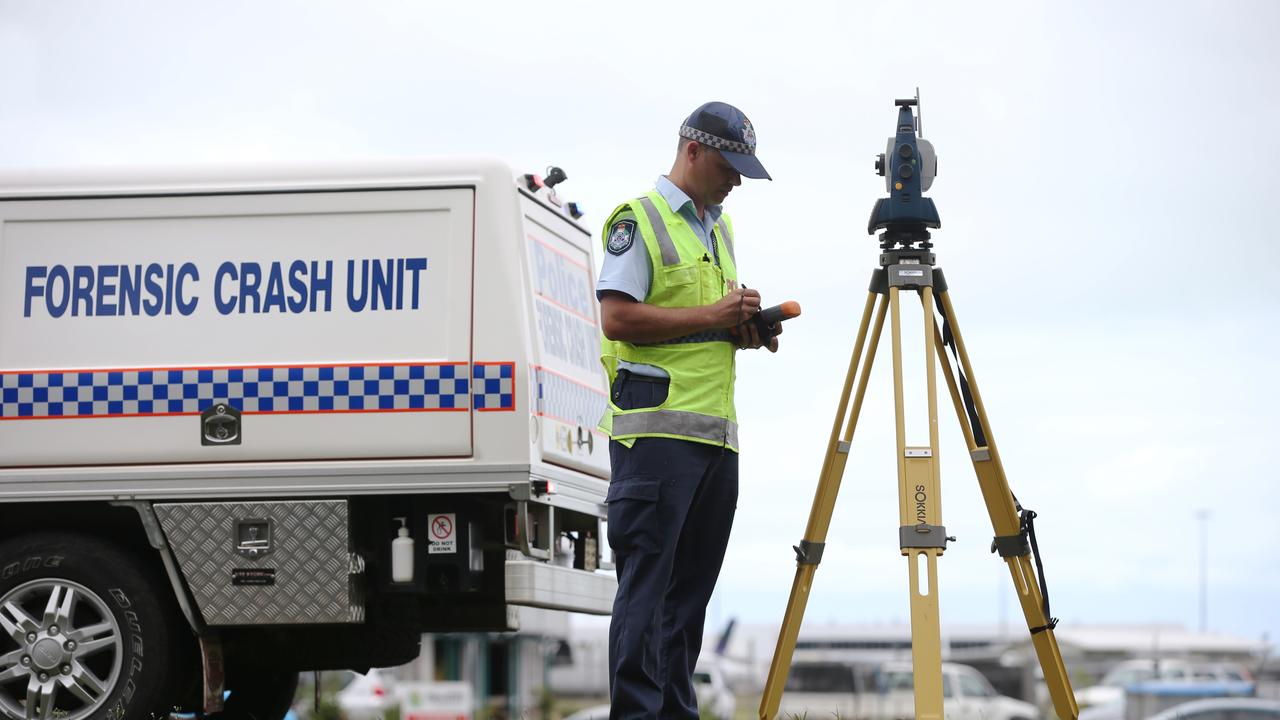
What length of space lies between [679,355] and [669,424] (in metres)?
0.23

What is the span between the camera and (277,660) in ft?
25.1

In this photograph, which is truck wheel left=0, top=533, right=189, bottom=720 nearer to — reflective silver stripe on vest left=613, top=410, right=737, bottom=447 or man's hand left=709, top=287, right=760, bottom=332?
reflective silver stripe on vest left=613, top=410, right=737, bottom=447

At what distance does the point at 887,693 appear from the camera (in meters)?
41.9

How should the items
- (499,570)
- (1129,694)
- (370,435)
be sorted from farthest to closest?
(1129,694)
(499,570)
(370,435)

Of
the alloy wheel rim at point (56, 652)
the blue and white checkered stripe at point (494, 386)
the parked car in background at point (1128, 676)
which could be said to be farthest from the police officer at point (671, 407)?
the parked car in background at point (1128, 676)

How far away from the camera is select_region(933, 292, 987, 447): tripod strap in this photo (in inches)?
223

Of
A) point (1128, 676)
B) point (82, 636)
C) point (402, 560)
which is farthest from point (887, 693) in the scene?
point (82, 636)

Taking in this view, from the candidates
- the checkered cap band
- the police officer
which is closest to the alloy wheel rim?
the police officer

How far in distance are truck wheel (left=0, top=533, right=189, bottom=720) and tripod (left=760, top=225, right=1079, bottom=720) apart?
258 centimetres

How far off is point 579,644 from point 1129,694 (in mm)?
30856

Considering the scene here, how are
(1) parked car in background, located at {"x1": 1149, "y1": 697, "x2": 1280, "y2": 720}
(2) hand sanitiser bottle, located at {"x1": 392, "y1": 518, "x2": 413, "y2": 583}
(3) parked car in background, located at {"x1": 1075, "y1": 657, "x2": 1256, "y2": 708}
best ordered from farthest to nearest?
1. (3) parked car in background, located at {"x1": 1075, "y1": 657, "x2": 1256, "y2": 708}
2. (1) parked car in background, located at {"x1": 1149, "y1": 697, "x2": 1280, "y2": 720}
3. (2) hand sanitiser bottle, located at {"x1": 392, "y1": 518, "x2": 413, "y2": 583}

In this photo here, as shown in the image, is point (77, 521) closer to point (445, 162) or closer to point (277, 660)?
point (277, 660)

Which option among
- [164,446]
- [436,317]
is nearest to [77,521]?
[164,446]

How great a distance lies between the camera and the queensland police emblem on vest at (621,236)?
5.19 m
